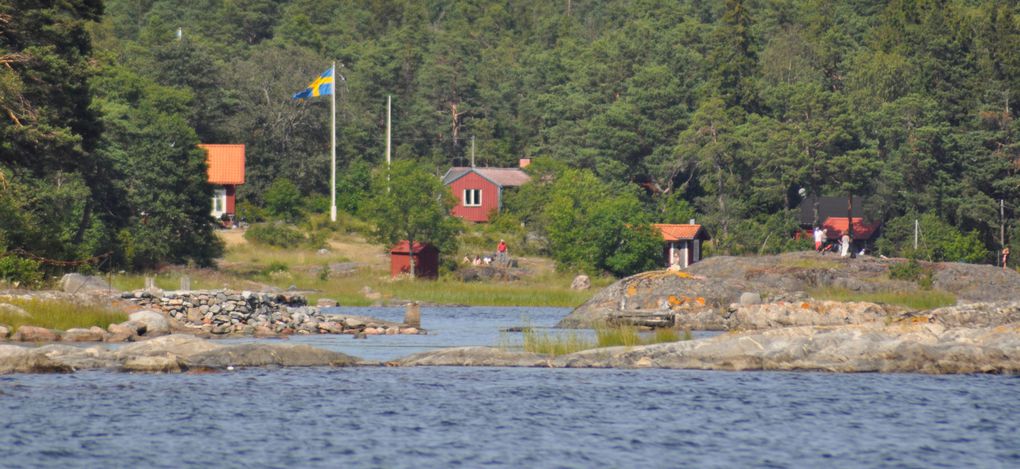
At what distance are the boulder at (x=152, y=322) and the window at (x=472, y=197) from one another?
58157 millimetres

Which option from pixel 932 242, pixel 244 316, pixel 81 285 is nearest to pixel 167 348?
pixel 244 316

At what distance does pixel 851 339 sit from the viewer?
32.9 m

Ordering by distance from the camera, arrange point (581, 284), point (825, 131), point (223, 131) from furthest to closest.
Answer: point (223, 131) < point (825, 131) < point (581, 284)

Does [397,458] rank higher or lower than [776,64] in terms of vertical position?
lower

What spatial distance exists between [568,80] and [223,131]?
103 ft

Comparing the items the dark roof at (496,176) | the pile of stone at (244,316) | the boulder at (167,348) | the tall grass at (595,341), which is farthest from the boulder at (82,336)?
the dark roof at (496,176)

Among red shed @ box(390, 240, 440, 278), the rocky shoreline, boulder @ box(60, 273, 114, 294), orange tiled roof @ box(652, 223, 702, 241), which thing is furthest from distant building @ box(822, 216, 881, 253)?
the rocky shoreline

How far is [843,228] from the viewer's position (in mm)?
90438

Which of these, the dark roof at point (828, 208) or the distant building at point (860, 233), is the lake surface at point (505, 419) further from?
the dark roof at point (828, 208)

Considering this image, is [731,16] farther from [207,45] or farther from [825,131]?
[207,45]

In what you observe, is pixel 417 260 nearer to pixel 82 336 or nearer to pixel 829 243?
pixel 829 243

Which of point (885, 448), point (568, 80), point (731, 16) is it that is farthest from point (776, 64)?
point (885, 448)

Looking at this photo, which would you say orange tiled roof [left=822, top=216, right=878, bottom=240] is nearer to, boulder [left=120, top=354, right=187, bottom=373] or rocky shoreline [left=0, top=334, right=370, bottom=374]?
rocky shoreline [left=0, top=334, right=370, bottom=374]

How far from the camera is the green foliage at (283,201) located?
287ft
